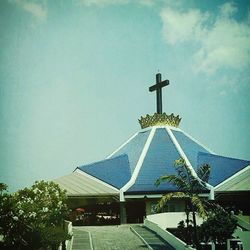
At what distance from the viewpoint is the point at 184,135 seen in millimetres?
41125

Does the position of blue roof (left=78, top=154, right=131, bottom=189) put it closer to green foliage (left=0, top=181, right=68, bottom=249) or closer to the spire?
the spire

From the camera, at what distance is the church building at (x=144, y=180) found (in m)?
32.3

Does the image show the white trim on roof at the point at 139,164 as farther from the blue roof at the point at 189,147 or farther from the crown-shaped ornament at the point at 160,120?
the blue roof at the point at 189,147

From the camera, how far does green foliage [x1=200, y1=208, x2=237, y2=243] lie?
21625mm

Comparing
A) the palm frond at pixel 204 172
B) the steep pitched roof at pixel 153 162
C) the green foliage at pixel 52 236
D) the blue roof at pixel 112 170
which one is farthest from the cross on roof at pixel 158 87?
the green foliage at pixel 52 236

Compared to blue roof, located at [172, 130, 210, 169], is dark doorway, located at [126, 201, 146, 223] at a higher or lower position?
lower

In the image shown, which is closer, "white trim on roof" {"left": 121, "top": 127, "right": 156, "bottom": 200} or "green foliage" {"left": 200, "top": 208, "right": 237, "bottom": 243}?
"green foliage" {"left": 200, "top": 208, "right": 237, "bottom": 243}

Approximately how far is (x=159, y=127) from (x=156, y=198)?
32.1 ft

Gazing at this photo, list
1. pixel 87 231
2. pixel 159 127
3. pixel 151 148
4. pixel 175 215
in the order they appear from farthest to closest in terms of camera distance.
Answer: pixel 159 127 < pixel 151 148 < pixel 175 215 < pixel 87 231

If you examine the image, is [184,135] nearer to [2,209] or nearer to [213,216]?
[213,216]

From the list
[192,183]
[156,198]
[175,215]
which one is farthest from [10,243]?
[156,198]

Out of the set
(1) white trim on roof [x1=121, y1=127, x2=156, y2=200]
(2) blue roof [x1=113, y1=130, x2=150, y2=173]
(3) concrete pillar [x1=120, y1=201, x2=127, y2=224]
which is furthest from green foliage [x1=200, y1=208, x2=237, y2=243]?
(2) blue roof [x1=113, y1=130, x2=150, y2=173]

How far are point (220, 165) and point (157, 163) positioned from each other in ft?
17.8

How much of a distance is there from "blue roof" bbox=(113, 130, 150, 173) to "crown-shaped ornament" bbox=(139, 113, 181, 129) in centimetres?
102
